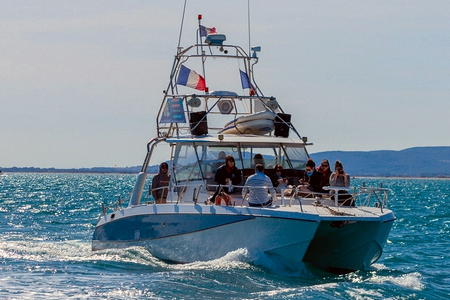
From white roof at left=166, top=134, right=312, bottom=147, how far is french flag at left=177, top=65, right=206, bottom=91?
190 centimetres

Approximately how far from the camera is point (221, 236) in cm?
1772

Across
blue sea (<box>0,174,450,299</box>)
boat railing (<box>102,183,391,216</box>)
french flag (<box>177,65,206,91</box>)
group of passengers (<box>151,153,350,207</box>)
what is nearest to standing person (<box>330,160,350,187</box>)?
group of passengers (<box>151,153,350,207</box>)

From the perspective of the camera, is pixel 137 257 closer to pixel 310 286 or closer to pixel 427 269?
pixel 310 286

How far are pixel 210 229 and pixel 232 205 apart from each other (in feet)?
2.09

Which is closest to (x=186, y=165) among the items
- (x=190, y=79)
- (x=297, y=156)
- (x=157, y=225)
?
(x=157, y=225)

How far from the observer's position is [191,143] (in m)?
20.1

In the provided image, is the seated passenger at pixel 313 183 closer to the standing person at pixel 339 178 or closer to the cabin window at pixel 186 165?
the standing person at pixel 339 178

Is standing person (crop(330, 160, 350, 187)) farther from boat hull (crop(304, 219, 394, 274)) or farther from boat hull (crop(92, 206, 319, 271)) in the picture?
boat hull (crop(92, 206, 319, 271))

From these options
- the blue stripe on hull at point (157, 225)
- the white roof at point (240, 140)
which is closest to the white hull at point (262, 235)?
the blue stripe on hull at point (157, 225)

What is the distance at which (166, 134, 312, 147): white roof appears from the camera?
19938 mm

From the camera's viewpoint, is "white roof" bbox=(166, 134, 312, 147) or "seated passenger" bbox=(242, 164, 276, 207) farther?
"white roof" bbox=(166, 134, 312, 147)

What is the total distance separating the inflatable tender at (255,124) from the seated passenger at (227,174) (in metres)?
1.51

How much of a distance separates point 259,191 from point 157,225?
8.35 ft

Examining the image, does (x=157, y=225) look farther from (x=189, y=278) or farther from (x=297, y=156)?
(x=297, y=156)
